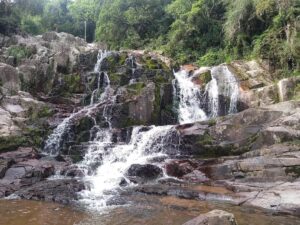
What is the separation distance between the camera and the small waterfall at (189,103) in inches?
962

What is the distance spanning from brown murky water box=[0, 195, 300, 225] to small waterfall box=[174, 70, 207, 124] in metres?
11.5

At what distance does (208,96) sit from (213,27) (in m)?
13.1

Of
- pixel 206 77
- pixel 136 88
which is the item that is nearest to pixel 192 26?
pixel 206 77

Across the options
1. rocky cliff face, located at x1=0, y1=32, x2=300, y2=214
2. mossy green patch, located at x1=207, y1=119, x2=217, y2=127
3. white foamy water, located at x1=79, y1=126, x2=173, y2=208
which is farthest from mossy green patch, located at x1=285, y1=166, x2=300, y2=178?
white foamy water, located at x1=79, y1=126, x2=173, y2=208

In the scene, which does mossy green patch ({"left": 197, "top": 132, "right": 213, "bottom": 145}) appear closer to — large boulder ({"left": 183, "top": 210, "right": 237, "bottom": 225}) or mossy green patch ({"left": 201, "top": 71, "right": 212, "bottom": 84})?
mossy green patch ({"left": 201, "top": 71, "right": 212, "bottom": 84})

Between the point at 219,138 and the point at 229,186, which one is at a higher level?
the point at 219,138

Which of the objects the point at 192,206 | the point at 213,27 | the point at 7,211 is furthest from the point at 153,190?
the point at 213,27

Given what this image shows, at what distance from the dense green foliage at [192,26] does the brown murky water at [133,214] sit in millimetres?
14993

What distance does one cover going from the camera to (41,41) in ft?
122

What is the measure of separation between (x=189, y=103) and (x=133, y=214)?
14159mm

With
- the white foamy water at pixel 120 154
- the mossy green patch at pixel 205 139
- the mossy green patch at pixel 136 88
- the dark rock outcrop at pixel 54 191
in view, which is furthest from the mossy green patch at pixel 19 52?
the mossy green patch at pixel 205 139

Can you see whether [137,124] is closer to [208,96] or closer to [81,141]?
[81,141]

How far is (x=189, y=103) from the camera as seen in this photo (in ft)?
82.2

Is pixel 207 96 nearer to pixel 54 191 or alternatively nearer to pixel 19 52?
pixel 54 191
